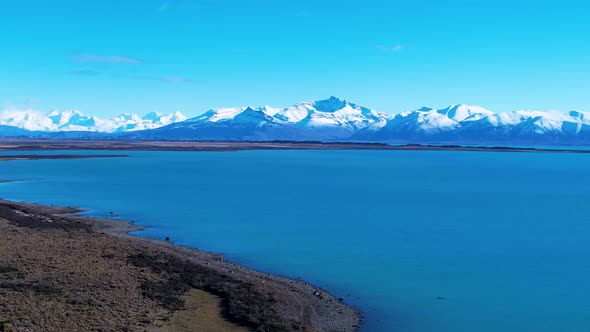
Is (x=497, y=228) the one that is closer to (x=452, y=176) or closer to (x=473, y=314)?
(x=473, y=314)

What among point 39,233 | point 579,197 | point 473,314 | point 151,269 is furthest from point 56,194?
point 579,197

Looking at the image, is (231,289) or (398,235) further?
(398,235)

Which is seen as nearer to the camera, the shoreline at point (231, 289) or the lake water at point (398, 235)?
the shoreline at point (231, 289)

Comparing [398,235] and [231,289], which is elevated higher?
[231,289]
